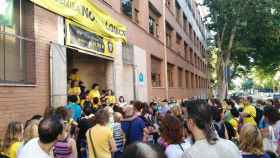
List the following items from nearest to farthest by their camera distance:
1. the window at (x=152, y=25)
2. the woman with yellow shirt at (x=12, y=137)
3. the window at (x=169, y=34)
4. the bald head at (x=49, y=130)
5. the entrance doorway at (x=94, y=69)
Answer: the bald head at (x=49, y=130) < the woman with yellow shirt at (x=12, y=137) < the entrance doorway at (x=94, y=69) < the window at (x=152, y=25) < the window at (x=169, y=34)

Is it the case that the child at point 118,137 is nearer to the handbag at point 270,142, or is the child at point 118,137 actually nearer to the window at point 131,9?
the handbag at point 270,142

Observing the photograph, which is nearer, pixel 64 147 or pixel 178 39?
pixel 64 147

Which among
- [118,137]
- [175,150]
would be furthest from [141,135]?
[175,150]

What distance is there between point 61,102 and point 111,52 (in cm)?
485

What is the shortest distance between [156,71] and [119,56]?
9.29 m

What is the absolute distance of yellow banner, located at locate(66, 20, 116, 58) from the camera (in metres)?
11.3

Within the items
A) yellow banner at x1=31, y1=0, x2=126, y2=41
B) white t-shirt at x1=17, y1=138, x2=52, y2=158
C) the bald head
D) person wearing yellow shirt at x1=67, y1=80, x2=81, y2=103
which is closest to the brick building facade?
yellow banner at x1=31, y1=0, x2=126, y2=41

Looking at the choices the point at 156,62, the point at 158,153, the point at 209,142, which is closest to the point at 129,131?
the point at 209,142

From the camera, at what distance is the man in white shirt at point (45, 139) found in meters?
3.80

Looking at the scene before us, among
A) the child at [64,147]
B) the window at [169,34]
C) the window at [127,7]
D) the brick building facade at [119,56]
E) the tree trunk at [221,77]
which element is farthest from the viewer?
the window at [169,34]

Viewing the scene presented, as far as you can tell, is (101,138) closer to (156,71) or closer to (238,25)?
(156,71)

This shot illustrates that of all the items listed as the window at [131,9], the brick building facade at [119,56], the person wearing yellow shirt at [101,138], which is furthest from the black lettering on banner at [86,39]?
the person wearing yellow shirt at [101,138]

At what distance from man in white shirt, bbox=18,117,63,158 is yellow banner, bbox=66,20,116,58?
7.35 metres

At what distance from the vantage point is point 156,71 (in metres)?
25.3
